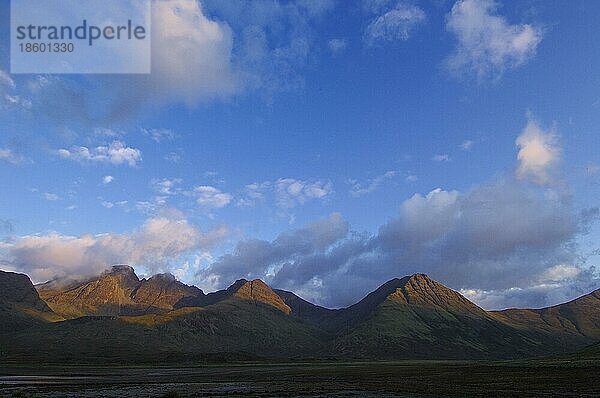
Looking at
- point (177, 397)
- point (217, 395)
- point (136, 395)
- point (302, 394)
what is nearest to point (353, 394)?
point (302, 394)

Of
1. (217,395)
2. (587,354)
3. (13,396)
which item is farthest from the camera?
(587,354)

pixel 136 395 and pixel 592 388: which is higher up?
pixel 136 395

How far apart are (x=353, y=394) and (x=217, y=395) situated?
18.2m

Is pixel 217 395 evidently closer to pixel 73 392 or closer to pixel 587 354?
pixel 73 392

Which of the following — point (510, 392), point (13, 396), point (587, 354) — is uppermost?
point (13, 396)

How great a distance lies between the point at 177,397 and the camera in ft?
195

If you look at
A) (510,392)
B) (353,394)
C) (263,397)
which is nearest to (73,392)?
(263,397)

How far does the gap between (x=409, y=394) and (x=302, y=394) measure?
14492mm

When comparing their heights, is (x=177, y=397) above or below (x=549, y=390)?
above

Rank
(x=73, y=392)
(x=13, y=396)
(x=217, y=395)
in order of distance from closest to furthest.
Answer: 1. (x=13, y=396)
2. (x=217, y=395)
3. (x=73, y=392)

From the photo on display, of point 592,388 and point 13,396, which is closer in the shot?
point 13,396

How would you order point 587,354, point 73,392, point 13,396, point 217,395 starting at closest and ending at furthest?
point 13,396 < point 217,395 < point 73,392 < point 587,354

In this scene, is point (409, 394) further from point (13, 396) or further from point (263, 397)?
point (13, 396)

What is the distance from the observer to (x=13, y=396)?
5888 centimetres
